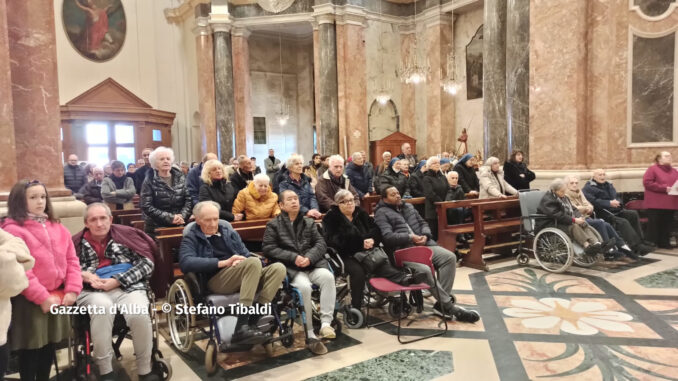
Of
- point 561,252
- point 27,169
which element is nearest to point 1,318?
point 27,169

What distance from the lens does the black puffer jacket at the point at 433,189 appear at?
7074 millimetres

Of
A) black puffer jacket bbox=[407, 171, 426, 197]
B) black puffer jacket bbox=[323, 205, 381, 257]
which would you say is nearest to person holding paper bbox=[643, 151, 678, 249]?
black puffer jacket bbox=[407, 171, 426, 197]

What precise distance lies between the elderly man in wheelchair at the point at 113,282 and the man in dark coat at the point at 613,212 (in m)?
6.51

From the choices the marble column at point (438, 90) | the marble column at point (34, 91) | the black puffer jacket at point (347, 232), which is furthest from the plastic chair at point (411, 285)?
the marble column at point (438, 90)

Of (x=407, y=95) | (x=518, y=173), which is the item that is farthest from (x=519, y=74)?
(x=407, y=95)

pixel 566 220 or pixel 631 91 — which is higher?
pixel 631 91

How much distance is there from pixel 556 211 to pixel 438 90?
10.1 m

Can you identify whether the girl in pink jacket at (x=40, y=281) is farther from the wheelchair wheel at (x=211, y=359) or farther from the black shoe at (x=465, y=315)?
the black shoe at (x=465, y=315)

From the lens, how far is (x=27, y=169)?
463 cm

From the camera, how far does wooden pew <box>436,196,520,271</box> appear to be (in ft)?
21.9

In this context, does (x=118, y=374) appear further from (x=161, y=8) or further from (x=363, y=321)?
(x=161, y=8)

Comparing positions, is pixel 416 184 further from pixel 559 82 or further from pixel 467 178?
pixel 559 82

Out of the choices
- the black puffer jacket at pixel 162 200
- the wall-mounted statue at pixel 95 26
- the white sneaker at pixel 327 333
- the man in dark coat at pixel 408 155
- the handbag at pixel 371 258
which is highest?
the wall-mounted statue at pixel 95 26

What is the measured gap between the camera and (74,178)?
9141 mm
